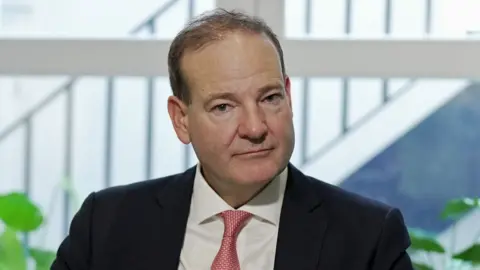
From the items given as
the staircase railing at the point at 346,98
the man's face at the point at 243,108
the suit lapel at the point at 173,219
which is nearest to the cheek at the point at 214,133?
the man's face at the point at 243,108

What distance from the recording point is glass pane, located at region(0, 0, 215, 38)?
2770mm

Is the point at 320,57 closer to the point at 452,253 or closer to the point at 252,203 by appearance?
the point at 452,253

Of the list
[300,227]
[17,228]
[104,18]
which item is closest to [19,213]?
[17,228]

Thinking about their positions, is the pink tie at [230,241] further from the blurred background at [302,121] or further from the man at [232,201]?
the blurred background at [302,121]

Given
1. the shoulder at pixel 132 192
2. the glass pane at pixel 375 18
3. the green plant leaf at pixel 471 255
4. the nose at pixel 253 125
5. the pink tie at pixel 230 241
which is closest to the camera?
the nose at pixel 253 125

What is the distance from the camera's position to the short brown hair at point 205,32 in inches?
67.7

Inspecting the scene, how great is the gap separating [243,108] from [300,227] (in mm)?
308

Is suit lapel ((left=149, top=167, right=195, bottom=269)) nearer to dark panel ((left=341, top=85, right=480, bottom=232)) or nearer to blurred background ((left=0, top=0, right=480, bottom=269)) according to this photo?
blurred background ((left=0, top=0, right=480, bottom=269))

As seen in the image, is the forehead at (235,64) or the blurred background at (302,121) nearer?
the forehead at (235,64)

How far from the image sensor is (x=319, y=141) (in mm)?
2770

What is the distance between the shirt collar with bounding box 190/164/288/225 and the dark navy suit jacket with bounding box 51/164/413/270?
0.06 feet

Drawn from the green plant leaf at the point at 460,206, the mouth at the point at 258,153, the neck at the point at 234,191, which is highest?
the mouth at the point at 258,153

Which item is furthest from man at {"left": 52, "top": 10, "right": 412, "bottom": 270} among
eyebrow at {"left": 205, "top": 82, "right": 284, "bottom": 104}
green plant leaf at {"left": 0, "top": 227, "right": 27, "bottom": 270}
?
green plant leaf at {"left": 0, "top": 227, "right": 27, "bottom": 270}

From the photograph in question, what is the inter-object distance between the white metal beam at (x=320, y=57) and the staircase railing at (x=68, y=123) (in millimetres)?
109
